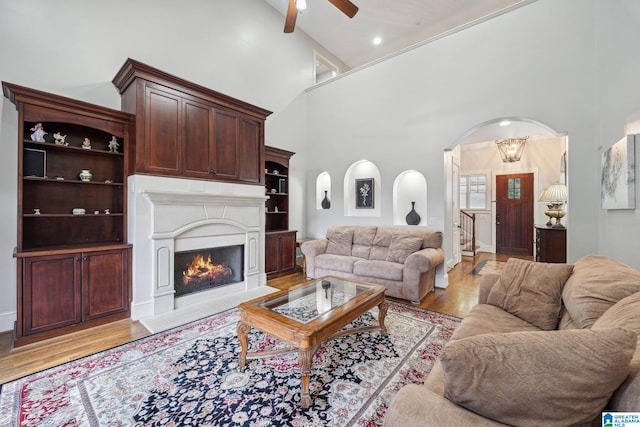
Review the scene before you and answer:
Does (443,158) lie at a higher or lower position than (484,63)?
lower

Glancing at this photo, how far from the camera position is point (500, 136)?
5.92 meters

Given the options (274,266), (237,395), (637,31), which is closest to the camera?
(237,395)

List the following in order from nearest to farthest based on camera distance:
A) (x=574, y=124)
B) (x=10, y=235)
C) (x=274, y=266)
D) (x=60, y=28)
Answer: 1. (x=10, y=235)
2. (x=60, y=28)
3. (x=574, y=124)
4. (x=274, y=266)

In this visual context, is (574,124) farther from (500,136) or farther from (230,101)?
(230,101)

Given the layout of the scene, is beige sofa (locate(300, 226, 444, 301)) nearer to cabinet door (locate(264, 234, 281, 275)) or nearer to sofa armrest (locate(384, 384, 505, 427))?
cabinet door (locate(264, 234, 281, 275))

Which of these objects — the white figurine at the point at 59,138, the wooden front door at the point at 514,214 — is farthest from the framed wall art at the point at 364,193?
the white figurine at the point at 59,138

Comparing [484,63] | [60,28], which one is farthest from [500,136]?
[60,28]

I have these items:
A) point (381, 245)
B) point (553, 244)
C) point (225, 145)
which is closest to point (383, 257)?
point (381, 245)

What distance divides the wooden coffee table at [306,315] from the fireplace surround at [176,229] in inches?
64.0

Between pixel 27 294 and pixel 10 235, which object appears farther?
pixel 10 235

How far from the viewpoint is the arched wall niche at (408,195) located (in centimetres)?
486

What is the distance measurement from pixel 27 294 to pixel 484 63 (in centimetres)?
611

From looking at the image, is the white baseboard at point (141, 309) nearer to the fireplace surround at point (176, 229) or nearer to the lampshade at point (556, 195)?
the fireplace surround at point (176, 229)

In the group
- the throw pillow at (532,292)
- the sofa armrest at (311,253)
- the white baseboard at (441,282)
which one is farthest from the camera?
the sofa armrest at (311,253)
